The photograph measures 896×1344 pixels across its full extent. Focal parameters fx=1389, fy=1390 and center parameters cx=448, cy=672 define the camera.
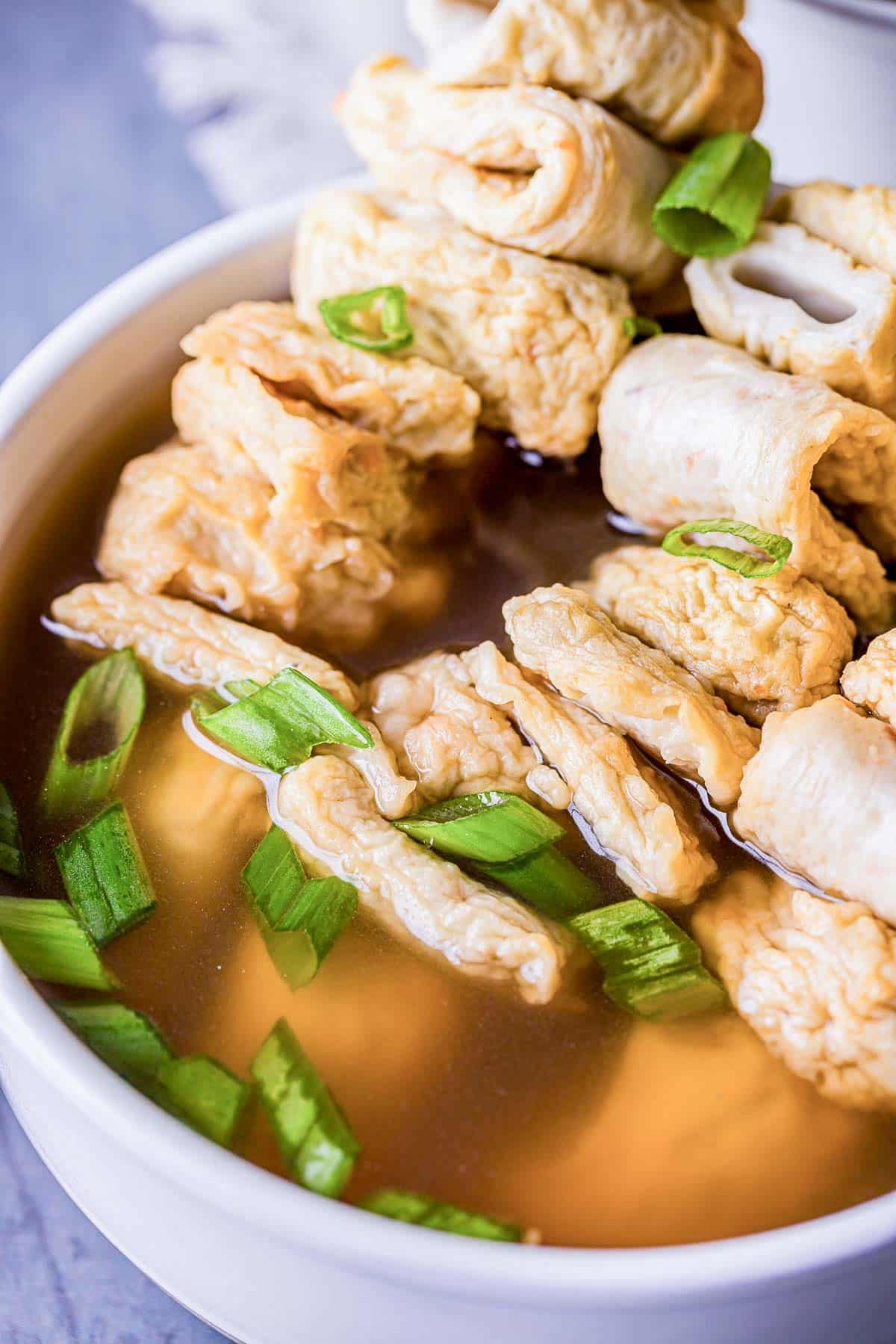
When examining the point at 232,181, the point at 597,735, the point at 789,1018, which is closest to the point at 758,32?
the point at 232,181

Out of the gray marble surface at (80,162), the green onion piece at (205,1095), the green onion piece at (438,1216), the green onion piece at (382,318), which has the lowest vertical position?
the green onion piece at (438,1216)

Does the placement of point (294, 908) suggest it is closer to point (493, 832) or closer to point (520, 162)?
point (493, 832)

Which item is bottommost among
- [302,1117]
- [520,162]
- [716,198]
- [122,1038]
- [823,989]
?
[823,989]

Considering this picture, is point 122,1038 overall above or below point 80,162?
below

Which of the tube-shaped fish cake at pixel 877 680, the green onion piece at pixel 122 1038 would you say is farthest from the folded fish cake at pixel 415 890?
the tube-shaped fish cake at pixel 877 680

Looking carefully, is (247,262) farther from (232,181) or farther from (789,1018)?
(789,1018)

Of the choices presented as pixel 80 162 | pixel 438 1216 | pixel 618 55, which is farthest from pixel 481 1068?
pixel 80 162

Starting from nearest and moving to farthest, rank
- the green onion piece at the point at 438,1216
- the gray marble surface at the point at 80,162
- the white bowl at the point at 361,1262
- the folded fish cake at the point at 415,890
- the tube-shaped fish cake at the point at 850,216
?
the white bowl at the point at 361,1262 → the green onion piece at the point at 438,1216 → the folded fish cake at the point at 415,890 → the tube-shaped fish cake at the point at 850,216 → the gray marble surface at the point at 80,162

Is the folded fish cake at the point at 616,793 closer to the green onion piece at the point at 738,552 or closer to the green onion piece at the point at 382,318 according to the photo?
the green onion piece at the point at 738,552

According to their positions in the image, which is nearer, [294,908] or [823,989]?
[823,989]
